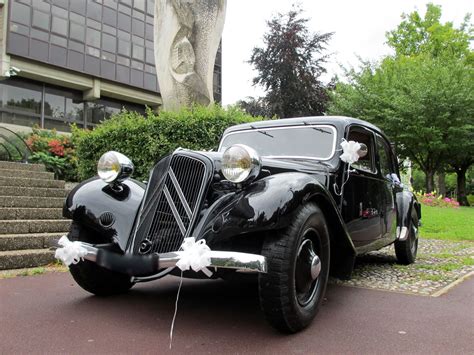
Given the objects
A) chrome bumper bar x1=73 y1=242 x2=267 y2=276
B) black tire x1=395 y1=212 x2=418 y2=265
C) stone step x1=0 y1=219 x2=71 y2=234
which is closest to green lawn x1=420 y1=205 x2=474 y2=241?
black tire x1=395 y1=212 x2=418 y2=265

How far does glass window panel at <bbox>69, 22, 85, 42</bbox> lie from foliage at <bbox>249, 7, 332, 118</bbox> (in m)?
10.1

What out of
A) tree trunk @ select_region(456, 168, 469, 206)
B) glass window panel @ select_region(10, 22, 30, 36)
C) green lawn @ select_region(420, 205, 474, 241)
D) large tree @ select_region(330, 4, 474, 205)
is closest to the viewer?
green lawn @ select_region(420, 205, 474, 241)

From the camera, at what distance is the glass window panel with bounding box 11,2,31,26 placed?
22609 mm

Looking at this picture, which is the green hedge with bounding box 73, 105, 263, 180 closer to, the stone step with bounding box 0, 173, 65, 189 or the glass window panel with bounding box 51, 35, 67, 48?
the stone step with bounding box 0, 173, 65, 189

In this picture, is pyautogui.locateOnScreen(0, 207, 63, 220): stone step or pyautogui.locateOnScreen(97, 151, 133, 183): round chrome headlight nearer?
pyautogui.locateOnScreen(97, 151, 133, 183): round chrome headlight

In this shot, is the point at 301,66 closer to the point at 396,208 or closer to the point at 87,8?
the point at 87,8

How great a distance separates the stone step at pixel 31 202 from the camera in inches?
248

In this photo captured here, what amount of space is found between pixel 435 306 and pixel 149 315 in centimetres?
240

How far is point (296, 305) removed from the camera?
2863 mm

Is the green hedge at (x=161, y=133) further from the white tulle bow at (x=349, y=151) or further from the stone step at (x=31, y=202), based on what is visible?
the white tulle bow at (x=349, y=151)

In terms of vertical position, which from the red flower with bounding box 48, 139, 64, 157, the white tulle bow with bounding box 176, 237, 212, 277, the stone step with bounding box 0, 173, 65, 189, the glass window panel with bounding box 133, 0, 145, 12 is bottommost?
the white tulle bow with bounding box 176, 237, 212, 277

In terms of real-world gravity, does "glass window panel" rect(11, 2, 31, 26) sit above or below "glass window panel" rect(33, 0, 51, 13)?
below

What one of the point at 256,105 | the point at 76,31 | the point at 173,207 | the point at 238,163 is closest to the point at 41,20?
the point at 76,31

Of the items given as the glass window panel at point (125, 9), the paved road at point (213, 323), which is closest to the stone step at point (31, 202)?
the paved road at point (213, 323)
